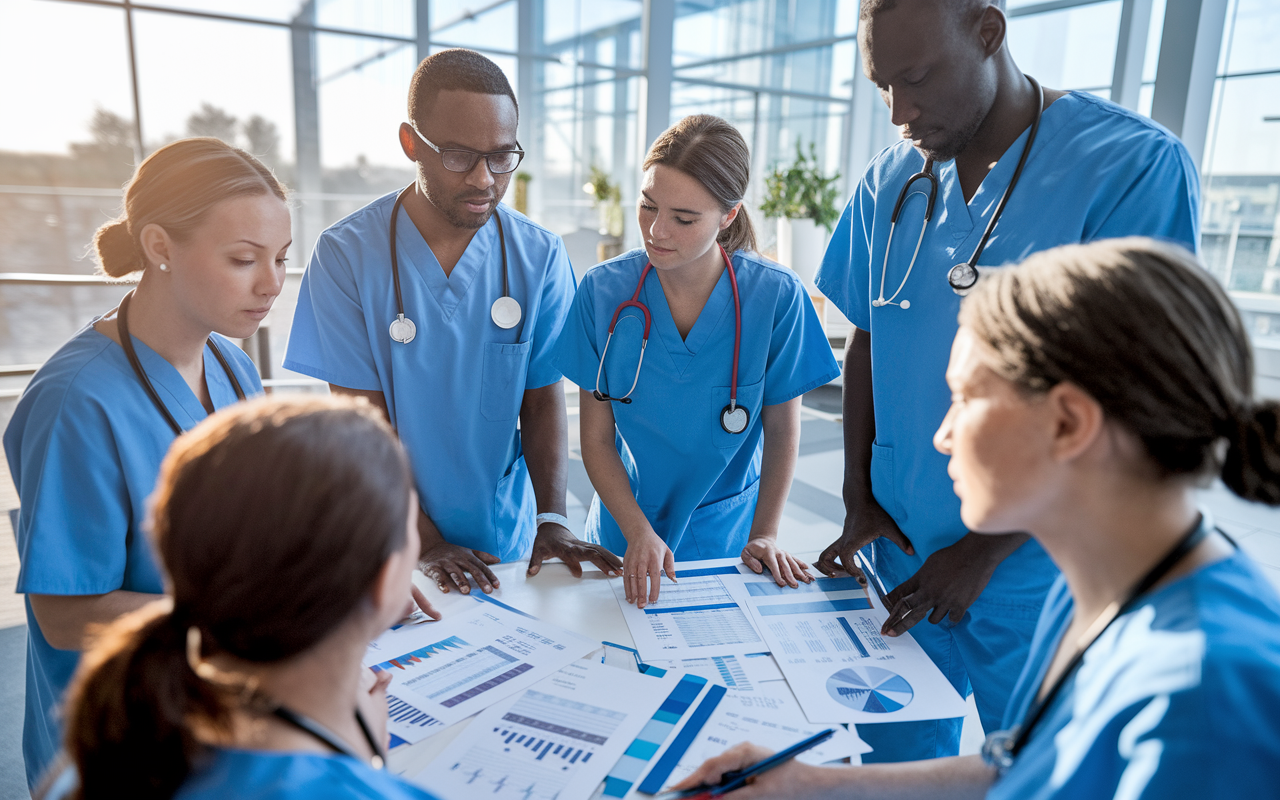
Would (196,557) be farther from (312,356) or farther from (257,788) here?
(312,356)

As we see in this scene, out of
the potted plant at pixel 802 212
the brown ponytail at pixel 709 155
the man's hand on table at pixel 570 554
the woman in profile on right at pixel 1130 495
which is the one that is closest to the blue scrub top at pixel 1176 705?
the woman in profile on right at pixel 1130 495

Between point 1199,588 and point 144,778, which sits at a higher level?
point 1199,588

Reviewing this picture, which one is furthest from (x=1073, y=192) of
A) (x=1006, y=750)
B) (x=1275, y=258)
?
(x=1275, y=258)

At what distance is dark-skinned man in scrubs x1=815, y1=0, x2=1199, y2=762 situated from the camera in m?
1.05

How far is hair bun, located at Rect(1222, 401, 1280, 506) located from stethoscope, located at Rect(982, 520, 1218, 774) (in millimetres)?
57

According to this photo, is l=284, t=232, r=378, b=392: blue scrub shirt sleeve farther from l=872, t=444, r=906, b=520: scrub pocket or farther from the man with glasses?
l=872, t=444, r=906, b=520: scrub pocket

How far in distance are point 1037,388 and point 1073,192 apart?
1.87ft

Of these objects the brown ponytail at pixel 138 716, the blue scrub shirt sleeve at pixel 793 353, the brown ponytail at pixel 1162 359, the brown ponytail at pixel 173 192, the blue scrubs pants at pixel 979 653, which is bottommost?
the blue scrubs pants at pixel 979 653

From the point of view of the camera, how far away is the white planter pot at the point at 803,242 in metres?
4.65

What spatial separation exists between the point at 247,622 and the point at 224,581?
0.03 m

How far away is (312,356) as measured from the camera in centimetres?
151

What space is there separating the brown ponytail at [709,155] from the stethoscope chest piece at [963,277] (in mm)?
397

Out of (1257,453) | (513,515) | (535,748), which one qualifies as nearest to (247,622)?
(535,748)

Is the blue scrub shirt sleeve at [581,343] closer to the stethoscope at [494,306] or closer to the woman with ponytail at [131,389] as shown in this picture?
the stethoscope at [494,306]
